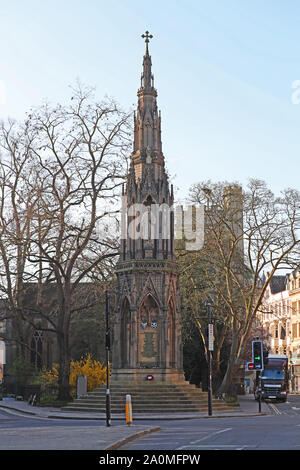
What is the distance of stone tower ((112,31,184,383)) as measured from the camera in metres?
33.6

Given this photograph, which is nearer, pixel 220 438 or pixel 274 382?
pixel 220 438

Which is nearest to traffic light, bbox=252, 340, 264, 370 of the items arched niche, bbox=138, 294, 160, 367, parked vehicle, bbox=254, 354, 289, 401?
arched niche, bbox=138, 294, 160, 367

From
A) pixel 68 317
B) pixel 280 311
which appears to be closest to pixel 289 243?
pixel 68 317

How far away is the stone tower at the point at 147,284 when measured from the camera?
3356 centimetres

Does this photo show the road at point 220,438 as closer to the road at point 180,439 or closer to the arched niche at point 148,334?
the road at point 180,439

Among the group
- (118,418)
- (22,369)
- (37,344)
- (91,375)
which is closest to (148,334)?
(118,418)

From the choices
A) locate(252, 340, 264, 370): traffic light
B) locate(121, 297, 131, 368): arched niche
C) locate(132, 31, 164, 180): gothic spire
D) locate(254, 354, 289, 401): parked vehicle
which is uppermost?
locate(132, 31, 164, 180): gothic spire

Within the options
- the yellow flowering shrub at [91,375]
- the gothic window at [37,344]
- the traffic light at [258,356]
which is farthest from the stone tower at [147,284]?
the gothic window at [37,344]

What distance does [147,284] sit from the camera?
111ft

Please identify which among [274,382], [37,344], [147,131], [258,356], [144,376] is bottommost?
[274,382]

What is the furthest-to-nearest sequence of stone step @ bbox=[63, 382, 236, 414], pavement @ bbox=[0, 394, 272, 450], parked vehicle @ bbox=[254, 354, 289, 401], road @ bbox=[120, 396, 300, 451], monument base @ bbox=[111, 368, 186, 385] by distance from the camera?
parked vehicle @ bbox=[254, 354, 289, 401] < monument base @ bbox=[111, 368, 186, 385] < stone step @ bbox=[63, 382, 236, 414] < pavement @ bbox=[0, 394, 272, 450] < road @ bbox=[120, 396, 300, 451]

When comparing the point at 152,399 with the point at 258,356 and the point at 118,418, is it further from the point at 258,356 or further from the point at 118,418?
the point at 258,356

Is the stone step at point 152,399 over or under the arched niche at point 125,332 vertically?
under

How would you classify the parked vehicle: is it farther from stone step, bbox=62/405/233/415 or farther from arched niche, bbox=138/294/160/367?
stone step, bbox=62/405/233/415
